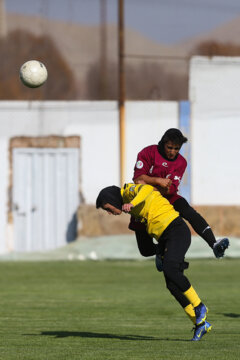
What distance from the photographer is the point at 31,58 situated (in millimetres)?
67875

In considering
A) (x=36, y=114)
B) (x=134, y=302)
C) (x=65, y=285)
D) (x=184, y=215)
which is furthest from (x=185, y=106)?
(x=184, y=215)

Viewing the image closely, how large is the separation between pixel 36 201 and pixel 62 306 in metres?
12.0

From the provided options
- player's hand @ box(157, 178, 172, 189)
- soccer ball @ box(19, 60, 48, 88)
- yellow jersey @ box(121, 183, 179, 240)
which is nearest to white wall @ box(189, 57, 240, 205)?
soccer ball @ box(19, 60, 48, 88)

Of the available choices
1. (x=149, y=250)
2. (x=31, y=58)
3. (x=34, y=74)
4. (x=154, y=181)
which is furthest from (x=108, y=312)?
(x=31, y=58)

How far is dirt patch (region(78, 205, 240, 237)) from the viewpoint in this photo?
26.5m

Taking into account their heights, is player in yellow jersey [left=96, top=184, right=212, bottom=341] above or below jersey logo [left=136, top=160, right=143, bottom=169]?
below

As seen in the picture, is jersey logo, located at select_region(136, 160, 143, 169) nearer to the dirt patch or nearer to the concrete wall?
the dirt patch

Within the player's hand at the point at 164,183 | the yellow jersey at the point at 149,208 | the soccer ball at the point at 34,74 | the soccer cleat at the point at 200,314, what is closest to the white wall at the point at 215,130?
the soccer ball at the point at 34,74

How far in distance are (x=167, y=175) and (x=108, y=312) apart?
3793mm

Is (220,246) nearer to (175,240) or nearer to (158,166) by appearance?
(175,240)

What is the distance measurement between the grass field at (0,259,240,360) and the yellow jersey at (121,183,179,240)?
4.07 feet

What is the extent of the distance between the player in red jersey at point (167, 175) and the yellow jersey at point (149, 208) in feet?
0.89

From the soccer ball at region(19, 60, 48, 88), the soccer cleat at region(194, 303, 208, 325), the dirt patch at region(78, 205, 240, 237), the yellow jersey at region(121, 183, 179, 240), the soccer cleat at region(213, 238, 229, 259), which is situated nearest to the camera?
the soccer cleat at region(194, 303, 208, 325)

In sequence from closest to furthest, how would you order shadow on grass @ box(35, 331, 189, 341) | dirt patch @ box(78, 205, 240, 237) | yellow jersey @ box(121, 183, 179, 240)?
yellow jersey @ box(121, 183, 179, 240)
shadow on grass @ box(35, 331, 189, 341)
dirt patch @ box(78, 205, 240, 237)
